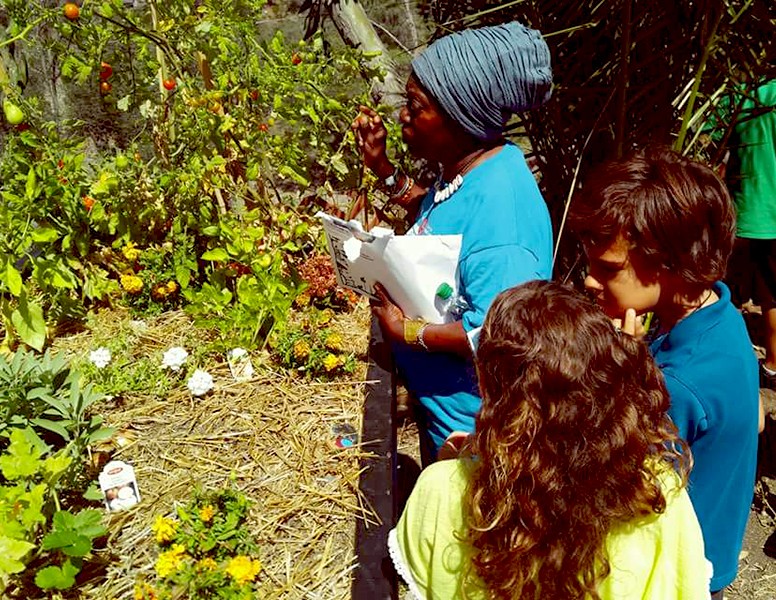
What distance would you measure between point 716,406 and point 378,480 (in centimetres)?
110

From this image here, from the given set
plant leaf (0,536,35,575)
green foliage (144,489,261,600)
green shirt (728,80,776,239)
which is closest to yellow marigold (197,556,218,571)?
green foliage (144,489,261,600)

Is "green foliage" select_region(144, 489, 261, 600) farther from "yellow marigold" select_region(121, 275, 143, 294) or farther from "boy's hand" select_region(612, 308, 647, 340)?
"yellow marigold" select_region(121, 275, 143, 294)

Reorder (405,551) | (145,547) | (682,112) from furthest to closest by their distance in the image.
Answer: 1. (682,112)
2. (145,547)
3. (405,551)

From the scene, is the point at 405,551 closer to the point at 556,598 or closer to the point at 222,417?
the point at 556,598

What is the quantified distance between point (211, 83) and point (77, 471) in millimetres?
1625

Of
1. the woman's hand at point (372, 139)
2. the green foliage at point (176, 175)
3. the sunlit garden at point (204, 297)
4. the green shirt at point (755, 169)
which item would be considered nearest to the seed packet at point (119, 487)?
the sunlit garden at point (204, 297)

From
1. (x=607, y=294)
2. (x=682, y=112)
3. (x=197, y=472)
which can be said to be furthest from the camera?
(x=682, y=112)

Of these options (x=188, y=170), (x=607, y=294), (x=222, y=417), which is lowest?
(x=222, y=417)

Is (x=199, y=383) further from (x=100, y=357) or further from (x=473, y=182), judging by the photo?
(x=473, y=182)

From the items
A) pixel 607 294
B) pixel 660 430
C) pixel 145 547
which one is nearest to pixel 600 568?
pixel 660 430

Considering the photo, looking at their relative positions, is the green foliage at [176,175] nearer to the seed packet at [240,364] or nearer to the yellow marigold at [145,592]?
the seed packet at [240,364]

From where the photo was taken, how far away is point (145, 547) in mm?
1927

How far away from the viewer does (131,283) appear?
2957 millimetres

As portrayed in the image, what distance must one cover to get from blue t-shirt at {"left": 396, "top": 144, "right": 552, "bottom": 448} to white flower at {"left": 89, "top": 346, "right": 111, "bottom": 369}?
133 cm
